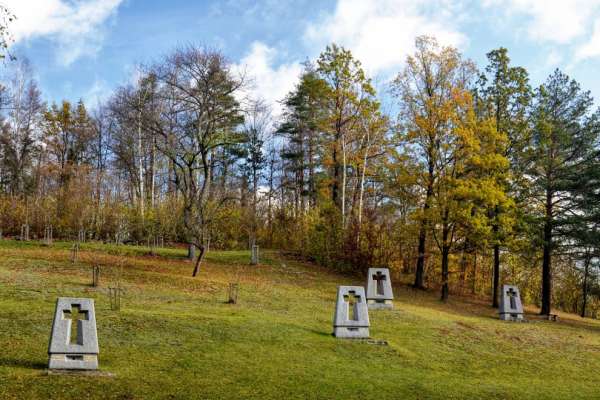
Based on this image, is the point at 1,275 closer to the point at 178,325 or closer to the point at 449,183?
the point at 178,325

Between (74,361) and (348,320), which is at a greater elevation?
(348,320)

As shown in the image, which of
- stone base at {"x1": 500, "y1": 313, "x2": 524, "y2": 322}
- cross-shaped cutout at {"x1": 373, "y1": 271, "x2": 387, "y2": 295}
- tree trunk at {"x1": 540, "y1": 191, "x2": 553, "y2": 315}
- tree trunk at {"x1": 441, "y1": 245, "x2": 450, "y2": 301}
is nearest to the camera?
cross-shaped cutout at {"x1": 373, "y1": 271, "x2": 387, "y2": 295}

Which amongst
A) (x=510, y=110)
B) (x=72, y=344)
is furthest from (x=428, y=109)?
(x=72, y=344)

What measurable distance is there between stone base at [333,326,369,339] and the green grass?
12.0 inches

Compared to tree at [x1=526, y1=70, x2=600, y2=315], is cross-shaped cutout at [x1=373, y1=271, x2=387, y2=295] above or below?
below

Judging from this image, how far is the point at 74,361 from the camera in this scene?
8289 millimetres

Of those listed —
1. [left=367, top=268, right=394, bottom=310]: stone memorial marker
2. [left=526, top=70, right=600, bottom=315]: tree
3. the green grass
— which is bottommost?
the green grass

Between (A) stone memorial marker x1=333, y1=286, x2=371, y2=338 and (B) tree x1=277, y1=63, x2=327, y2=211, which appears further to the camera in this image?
(B) tree x1=277, y1=63, x2=327, y2=211

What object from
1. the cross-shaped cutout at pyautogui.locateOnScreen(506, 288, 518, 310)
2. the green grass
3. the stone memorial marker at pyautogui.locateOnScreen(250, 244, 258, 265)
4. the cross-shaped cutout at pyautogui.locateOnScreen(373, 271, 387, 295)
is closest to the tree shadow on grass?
the green grass

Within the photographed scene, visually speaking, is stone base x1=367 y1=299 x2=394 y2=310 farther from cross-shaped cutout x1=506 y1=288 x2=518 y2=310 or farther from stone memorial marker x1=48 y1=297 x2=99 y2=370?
stone memorial marker x1=48 y1=297 x2=99 y2=370

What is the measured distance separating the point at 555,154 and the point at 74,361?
23.0 m

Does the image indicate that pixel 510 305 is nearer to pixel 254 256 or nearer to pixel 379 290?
pixel 379 290

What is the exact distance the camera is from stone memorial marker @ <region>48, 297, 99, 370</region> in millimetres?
8195

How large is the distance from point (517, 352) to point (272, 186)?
3042 cm
